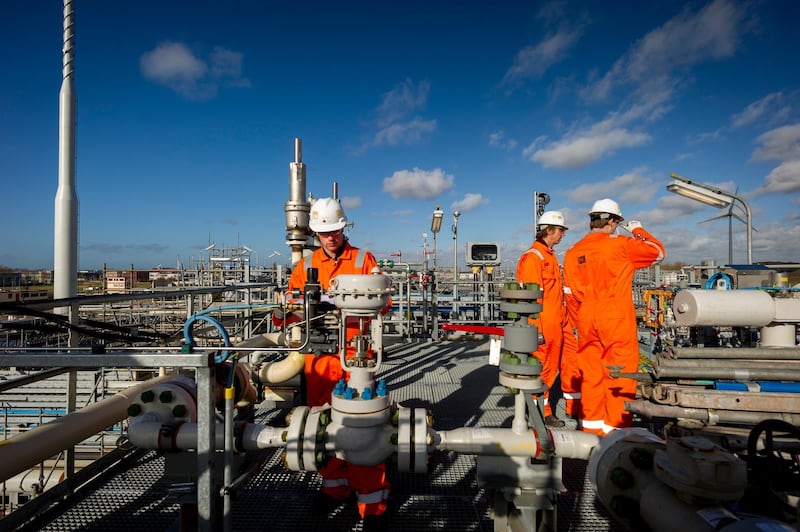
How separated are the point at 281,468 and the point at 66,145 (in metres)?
3.56

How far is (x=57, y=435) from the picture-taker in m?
1.85

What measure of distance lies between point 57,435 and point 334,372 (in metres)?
1.33

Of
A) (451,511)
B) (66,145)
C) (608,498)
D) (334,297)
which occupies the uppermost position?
(66,145)

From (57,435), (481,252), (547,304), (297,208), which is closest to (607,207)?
(547,304)

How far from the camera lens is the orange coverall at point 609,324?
272 centimetres

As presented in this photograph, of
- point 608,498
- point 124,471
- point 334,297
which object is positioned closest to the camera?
point 608,498

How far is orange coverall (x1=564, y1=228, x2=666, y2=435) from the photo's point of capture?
8.93 feet

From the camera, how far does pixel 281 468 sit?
2643 millimetres

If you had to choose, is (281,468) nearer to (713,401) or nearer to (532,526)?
(532,526)

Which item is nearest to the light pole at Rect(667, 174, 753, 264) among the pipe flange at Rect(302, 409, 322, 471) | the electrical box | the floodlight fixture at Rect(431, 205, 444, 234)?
the electrical box

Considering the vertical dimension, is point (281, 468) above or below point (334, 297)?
below

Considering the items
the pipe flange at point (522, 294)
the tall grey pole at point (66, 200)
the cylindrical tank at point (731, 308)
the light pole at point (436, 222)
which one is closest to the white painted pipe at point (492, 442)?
the pipe flange at point (522, 294)

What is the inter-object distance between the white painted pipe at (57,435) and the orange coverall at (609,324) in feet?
9.30

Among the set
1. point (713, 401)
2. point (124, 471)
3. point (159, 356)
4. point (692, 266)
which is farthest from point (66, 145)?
point (692, 266)
